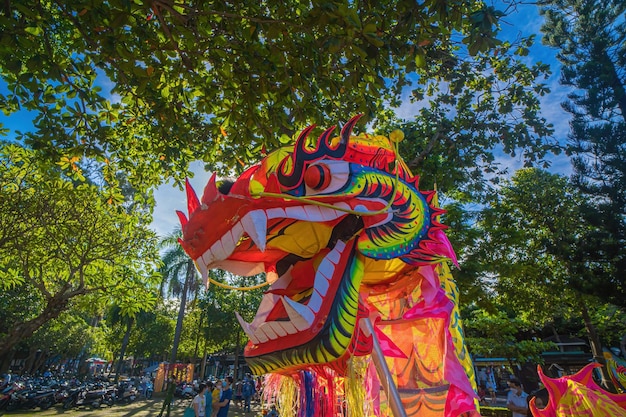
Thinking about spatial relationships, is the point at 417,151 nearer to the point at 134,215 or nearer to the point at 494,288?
the point at 494,288

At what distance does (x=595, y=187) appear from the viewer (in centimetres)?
1155

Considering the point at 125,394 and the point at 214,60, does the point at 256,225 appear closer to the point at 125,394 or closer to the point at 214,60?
the point at 214,60

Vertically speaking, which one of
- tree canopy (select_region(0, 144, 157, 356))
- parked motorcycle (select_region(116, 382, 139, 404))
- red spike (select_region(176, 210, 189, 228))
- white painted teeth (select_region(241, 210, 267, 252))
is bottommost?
parked motorcycle (select_region(116, 382, 139, 404))

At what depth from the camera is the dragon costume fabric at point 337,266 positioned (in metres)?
1.44

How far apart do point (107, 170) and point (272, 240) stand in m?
4.92

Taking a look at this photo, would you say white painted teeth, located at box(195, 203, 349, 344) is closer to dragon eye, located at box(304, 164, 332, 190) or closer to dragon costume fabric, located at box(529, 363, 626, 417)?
dragon eye, located at box(304, 164, 332, 190)

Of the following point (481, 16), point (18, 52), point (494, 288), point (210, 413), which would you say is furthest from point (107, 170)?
point (494, 288)

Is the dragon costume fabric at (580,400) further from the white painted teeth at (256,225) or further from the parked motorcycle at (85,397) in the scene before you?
the parked motorcycle at (85,397)

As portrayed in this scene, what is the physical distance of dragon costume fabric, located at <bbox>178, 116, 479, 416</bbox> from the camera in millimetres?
1438

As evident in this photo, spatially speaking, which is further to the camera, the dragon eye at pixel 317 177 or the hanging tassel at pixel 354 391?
the dragon eye at pixel 317 177

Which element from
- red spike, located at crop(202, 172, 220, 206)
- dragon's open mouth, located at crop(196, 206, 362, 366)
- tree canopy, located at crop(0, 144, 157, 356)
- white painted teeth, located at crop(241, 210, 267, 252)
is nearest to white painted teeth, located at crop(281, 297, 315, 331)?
dragon's open mouth, located at crop(196, 206, 362, 366)

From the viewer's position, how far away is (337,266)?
1534mm

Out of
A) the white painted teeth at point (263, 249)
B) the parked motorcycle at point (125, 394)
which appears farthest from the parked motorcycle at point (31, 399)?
the white painted teeth at point (263, 249)

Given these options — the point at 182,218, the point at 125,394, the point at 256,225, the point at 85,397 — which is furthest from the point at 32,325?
the point at 125,394
